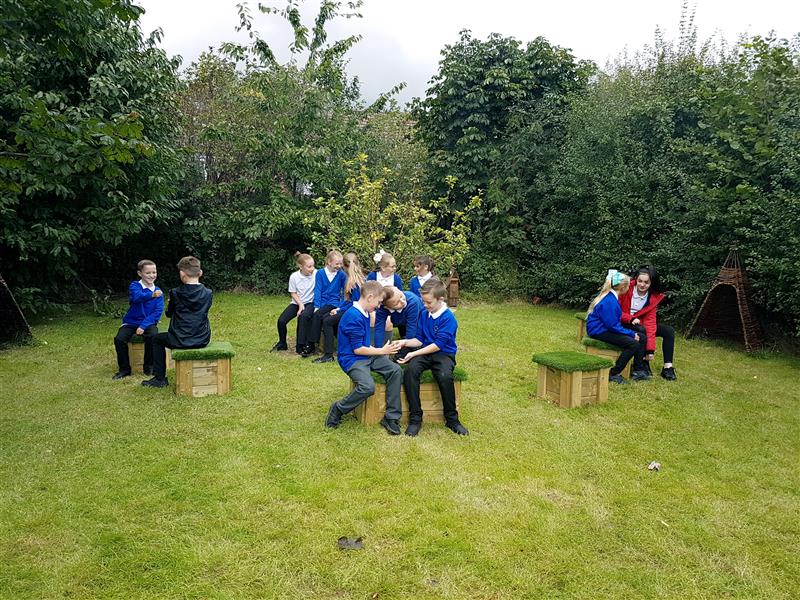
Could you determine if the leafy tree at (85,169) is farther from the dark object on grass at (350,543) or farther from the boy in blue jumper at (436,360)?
the dark object on grass at (350,543)

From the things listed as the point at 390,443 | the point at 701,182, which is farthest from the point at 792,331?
the point at 390,443

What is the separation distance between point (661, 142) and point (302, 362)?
341 inches

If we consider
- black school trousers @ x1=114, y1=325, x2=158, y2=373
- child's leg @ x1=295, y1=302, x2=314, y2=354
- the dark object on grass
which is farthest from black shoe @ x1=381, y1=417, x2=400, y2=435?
black school trousers @ x1=114, y1=325, x2=158, y2=373

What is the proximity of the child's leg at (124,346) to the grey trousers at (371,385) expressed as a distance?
333 centimetres

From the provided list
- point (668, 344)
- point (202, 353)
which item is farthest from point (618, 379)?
point (202, 353)

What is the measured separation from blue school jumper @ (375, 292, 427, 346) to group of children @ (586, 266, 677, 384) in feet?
7.64

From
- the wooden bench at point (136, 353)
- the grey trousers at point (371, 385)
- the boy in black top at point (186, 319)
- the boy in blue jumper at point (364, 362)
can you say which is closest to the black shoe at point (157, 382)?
the boy in black top at point (186, 319)

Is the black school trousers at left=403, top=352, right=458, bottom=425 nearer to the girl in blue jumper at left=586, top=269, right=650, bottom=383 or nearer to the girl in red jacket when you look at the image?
the girl in blue jumper at left=586, top=269, right=650, bottom=383

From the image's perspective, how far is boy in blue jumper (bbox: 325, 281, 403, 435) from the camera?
5.45m

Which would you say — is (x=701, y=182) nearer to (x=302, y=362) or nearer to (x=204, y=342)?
(x=302, y=362)

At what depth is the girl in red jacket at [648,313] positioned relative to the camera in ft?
25.0

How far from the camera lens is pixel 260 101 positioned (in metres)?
13.8

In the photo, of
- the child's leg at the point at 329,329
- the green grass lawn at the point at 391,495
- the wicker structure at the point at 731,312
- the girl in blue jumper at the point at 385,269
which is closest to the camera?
the green grass lawn at the point at 391,495

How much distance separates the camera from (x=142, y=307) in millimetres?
7387
